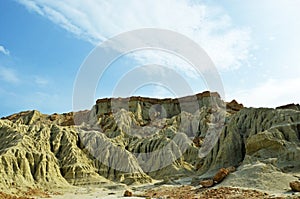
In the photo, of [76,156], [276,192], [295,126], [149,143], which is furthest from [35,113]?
[276,192]

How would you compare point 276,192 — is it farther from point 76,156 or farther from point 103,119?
point 103,119

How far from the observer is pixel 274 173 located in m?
28.3

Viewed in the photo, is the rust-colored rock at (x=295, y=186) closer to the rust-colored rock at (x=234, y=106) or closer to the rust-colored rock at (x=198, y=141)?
the rust-colored rock at (x=198, y=141)

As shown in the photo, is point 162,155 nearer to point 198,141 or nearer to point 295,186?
point 198,141

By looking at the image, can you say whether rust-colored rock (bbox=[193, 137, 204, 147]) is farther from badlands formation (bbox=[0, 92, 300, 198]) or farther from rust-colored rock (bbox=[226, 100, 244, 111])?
rust-colored rock (bbox=[226, 100, 244, 111])

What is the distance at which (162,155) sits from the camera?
2297 inches

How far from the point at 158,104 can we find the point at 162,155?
4524 cm

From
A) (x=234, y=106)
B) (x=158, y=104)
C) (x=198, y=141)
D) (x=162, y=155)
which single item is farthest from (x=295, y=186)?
(x=158, y=104)

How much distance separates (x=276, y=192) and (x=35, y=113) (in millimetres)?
80055

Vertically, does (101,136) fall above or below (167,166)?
above

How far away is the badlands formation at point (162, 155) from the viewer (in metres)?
31.0

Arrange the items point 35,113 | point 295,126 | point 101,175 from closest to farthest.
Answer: point 295,126
point 101,175
point 35,113

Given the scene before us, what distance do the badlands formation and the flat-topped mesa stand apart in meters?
13.1

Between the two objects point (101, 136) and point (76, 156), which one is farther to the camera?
point (101, 136)
